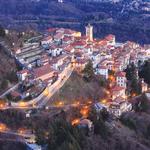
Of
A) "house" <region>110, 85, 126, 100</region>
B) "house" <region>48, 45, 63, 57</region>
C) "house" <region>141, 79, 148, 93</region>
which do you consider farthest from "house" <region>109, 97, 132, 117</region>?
"house" <region>48, 45, 63, 57</region>

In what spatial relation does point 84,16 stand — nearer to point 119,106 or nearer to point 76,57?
point 76,57

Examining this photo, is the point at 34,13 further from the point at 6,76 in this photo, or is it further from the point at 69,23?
the point at 6,76

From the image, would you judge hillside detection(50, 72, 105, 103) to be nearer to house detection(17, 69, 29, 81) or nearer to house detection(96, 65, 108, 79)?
house detection(96, 65, 108, 79)

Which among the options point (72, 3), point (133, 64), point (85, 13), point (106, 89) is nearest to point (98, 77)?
point (106, 89)

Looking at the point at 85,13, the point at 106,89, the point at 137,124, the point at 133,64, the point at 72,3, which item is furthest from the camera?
the point at 72,3

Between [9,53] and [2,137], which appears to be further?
[9,53]

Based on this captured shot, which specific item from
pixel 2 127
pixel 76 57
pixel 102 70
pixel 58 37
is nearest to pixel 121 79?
pixel 102 70

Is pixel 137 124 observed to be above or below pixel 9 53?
below
